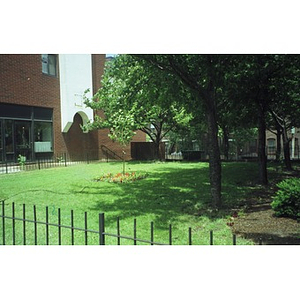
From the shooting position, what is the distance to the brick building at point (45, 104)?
157 inches

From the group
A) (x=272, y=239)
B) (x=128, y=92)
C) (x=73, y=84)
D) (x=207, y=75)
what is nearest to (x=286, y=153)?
(x=207, y=75)

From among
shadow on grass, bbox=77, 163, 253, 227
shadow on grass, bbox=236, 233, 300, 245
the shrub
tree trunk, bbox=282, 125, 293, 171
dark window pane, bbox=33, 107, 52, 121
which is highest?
dark window pane, bbox=33, 107, 52, 121

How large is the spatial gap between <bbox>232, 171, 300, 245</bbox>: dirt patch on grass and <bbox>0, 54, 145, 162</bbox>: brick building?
95.9 inches

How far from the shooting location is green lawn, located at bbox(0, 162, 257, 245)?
313cm

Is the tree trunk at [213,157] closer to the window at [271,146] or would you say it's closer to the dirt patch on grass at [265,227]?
the dirt patch on grass at [265,227]

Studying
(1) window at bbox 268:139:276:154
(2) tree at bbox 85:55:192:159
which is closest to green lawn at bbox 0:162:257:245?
(2) tree at bbox 85:55:192:159

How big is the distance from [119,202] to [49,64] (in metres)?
2.06

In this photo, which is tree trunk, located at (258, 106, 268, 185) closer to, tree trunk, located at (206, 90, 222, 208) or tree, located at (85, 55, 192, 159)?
tree trunk, located at (206, 90, 222, 208)

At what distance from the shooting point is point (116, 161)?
5336 millimetres

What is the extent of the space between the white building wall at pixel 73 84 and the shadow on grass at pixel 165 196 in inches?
48.7

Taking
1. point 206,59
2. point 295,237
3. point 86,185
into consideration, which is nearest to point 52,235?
point 86,185

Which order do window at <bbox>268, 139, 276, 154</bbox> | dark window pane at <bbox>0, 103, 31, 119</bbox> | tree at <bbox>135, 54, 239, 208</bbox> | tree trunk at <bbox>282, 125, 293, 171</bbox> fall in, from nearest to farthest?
tree at <bbox>135, 54, 239, 208</bbox>, dark window pane at <bbox>0, 103, 31, 119</bbox>, tree trunk at <bbox>282, 125, 293, 171</bbox>, window at <bbox>268, 139, 276, 154</bbox>

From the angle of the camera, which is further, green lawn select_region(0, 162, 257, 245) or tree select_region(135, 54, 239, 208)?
tree select_region(135, 54, 239, 208)

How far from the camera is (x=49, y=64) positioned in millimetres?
4086
